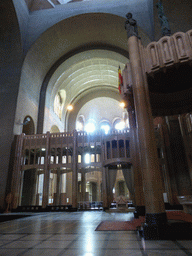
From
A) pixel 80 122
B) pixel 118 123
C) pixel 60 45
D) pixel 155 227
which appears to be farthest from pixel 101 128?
pixel 118 123

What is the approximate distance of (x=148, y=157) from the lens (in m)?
3.63

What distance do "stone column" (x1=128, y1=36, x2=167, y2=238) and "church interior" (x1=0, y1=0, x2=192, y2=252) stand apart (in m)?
0.02

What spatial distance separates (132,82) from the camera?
13.9ft

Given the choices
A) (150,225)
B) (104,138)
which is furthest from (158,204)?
(104,138)

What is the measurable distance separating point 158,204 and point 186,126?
27.4 ft

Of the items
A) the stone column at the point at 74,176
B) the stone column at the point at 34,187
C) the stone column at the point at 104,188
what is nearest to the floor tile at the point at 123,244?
the stone column at the point at 104,188

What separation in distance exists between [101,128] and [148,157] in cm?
1086

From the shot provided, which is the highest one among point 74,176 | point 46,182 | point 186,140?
point 186,140

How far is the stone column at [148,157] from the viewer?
3295 mm

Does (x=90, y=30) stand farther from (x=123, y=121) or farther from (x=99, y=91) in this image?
(x=123, y=121)

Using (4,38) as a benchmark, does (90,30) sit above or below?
above

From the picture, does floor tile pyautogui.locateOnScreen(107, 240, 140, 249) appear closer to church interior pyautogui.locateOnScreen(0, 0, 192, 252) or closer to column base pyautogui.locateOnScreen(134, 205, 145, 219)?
church interior pyautogui.locateOnScreen(0, 0, 192, 252)

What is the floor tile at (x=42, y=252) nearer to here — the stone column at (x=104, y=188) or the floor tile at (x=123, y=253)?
the floor tile at (x=123, y=253)

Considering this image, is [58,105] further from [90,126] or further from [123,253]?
[123,253]
